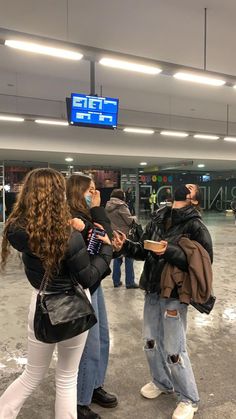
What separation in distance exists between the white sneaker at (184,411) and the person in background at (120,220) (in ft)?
8.96

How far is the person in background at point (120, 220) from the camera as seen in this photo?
4766mm

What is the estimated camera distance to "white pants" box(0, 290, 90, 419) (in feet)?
5.13

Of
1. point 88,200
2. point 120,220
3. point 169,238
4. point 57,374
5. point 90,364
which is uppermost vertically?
point 88,200

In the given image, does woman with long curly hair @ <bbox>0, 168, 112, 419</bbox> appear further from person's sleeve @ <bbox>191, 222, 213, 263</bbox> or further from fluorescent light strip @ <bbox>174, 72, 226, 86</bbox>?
fluorescent light strip @ <bbox>174, 72, 226, 86</bbox>

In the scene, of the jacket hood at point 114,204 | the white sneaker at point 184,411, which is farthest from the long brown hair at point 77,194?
the jacket hood at point 114,204

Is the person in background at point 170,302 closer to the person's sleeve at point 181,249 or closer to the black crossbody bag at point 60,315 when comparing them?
the person's sleeve at point 181,249

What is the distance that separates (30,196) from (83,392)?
1198 mm

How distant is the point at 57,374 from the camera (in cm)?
160

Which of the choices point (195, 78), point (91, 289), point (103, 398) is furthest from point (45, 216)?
point (195, 78)

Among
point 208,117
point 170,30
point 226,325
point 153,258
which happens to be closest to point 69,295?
point 153,258

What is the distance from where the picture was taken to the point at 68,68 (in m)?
6.37

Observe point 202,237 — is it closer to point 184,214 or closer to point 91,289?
point 184,214

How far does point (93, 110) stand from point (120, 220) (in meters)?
2.50

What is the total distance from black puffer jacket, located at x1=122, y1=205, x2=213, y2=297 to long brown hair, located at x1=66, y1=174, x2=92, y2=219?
1.66 feet
